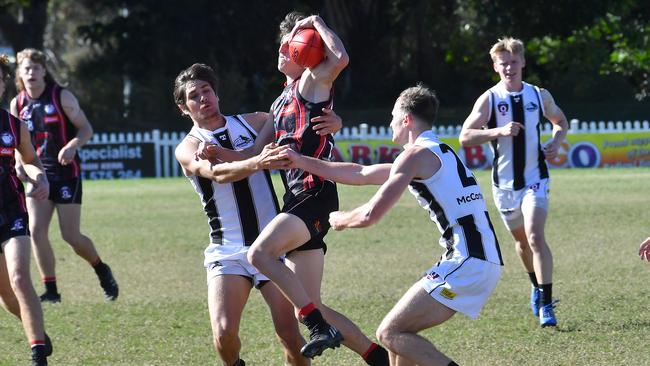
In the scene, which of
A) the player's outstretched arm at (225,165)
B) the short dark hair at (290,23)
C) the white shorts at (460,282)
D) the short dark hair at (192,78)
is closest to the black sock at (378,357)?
the white shorts at (460,282)

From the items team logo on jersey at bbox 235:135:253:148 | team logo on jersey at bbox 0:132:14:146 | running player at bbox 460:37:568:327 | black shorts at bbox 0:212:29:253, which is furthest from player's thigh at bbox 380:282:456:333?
running player at bbox 460:37:568:327

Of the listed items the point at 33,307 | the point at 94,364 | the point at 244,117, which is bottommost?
the point at 94,364

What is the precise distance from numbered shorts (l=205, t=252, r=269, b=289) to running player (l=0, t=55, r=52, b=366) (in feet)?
4.32

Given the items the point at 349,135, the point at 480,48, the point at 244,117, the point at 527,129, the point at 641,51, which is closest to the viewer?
the point at 244,117

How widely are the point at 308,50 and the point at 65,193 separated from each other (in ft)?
14.8

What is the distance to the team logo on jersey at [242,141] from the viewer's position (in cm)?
623

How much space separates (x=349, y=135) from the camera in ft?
86.1

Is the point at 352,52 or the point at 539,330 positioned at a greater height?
the point at 352,52

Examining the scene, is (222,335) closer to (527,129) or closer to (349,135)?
(527,129)

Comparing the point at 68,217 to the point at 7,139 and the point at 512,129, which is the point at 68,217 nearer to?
the point at 7,139

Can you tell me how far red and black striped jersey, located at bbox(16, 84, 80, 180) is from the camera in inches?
382

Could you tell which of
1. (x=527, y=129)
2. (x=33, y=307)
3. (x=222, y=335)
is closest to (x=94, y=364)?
(x=33, y=307)

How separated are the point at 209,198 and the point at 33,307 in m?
1.38

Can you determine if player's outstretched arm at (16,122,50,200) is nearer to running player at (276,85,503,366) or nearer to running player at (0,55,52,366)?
running player at (0,55,52,366)
